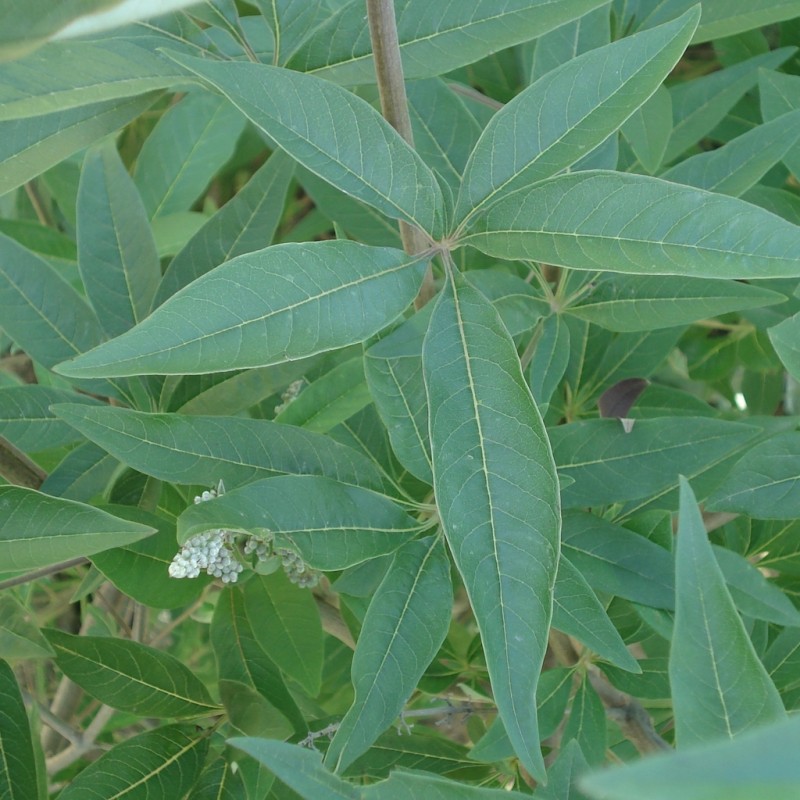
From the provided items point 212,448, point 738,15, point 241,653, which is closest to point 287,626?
point 241,653

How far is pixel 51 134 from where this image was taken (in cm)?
73

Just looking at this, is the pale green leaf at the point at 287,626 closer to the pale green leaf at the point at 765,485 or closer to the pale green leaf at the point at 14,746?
the pale green leaf at the point at 14,746

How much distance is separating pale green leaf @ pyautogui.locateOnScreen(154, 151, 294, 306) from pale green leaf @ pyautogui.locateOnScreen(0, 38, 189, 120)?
0.23m

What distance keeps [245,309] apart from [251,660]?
54cm

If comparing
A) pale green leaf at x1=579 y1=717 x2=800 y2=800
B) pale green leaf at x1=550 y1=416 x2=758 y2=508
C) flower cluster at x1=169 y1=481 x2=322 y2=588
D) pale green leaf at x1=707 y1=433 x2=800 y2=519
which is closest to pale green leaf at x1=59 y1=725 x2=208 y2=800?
flower cluster at x1=169 y1=481 x2=322 y2=588

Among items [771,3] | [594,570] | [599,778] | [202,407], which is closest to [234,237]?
[202,407]

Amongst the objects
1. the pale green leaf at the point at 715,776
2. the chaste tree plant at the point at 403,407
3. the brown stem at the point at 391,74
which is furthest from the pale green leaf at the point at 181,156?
the pale green leaf at the point at 715,776

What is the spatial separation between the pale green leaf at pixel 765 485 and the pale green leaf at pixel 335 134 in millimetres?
367

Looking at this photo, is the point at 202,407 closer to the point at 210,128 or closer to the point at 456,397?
the point at 456,397

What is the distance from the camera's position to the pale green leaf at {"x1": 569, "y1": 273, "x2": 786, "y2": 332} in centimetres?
85

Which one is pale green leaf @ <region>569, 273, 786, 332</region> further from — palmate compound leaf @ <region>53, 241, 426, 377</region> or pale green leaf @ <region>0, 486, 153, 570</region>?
pale green leaf @ <region>0, 486, 153, 570</region>

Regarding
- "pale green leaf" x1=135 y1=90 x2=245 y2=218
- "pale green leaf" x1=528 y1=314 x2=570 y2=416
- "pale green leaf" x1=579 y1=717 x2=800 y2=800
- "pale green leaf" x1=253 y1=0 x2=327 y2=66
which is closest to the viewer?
"pale green leaf" x1=579 y1=717 x2=800 y2=800

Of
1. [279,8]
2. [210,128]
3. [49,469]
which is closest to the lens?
[279,8]

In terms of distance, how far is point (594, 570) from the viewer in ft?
2.70
